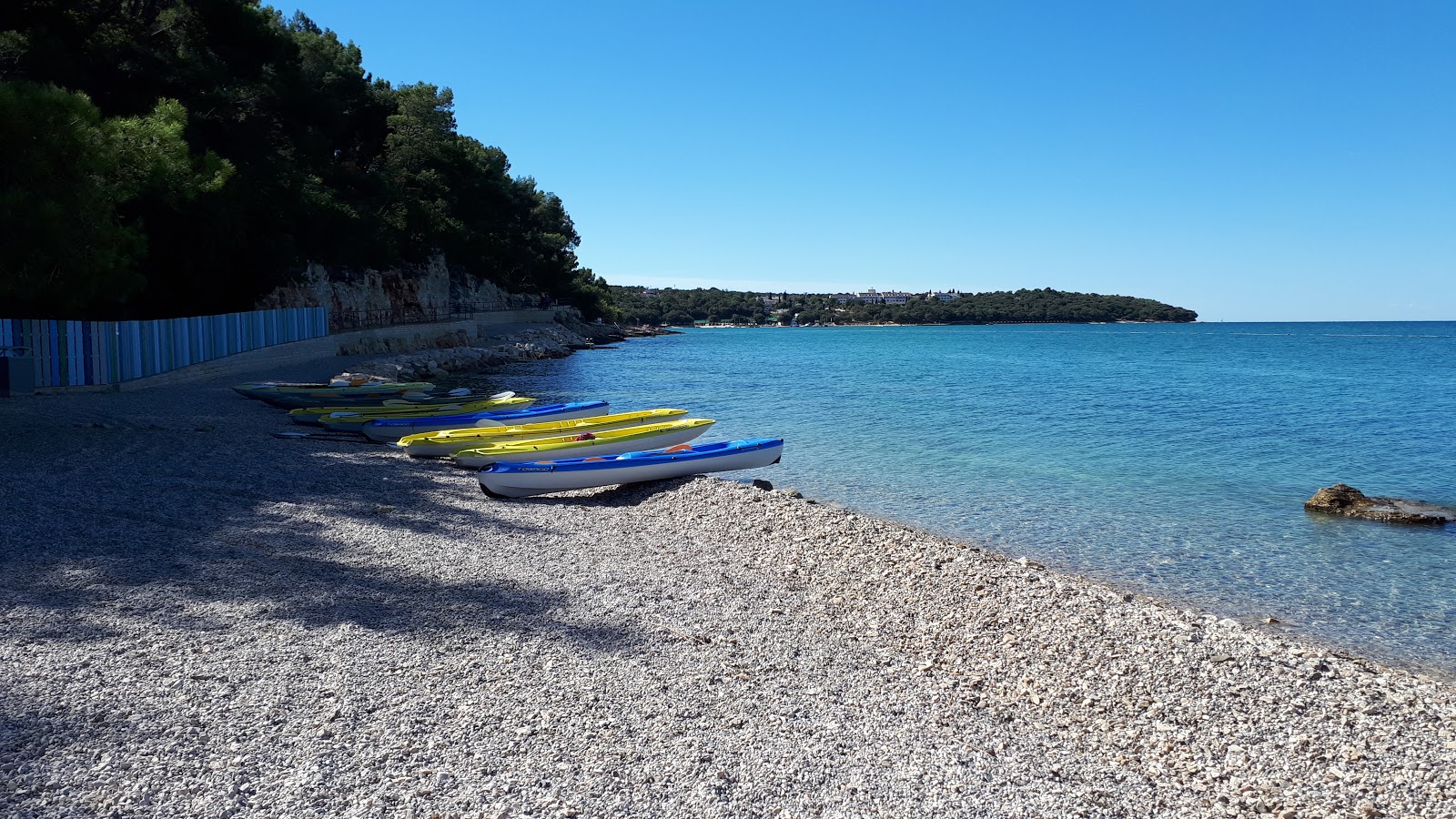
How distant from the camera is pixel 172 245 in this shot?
26.7m

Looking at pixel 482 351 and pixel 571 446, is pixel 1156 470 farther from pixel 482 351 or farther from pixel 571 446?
pixel 482 351

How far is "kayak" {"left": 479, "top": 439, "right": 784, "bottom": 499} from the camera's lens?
11.9m

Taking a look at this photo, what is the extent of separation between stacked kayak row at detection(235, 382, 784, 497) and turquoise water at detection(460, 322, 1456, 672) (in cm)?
222

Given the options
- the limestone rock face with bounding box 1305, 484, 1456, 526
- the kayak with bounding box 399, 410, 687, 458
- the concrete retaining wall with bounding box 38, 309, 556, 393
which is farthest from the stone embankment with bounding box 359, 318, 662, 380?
the limestone rock face with bounding box 1305, 484, 1456, 526

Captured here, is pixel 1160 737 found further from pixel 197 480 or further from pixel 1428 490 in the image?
pixel 1428 490

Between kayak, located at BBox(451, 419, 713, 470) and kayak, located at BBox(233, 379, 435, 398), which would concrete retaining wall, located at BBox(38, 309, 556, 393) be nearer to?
kayak, located at BBox(233, 379, 435, 398)

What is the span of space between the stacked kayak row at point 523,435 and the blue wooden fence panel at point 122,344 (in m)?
2.44

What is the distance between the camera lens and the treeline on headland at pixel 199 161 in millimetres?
13836

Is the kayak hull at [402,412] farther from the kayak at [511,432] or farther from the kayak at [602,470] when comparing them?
the kayak at [602,470]

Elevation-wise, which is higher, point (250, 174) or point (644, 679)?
point (250, 174)

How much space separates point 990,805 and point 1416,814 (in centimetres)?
223

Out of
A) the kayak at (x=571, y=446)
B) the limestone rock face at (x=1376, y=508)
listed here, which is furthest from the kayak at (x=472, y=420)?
the limestone rock face at (x=1376, y=508)

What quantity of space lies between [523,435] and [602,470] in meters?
4.01

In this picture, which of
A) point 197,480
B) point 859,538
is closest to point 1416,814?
point 859,538
